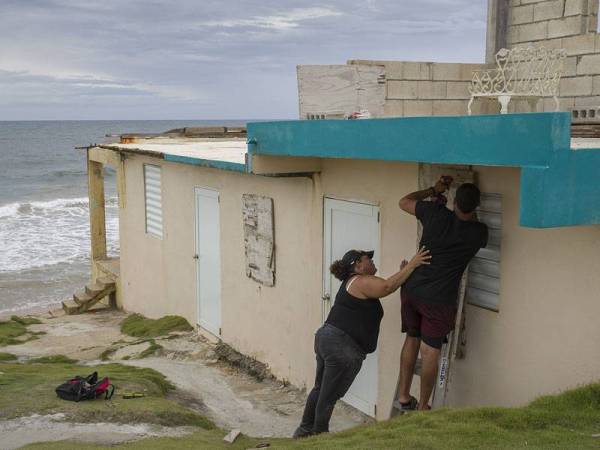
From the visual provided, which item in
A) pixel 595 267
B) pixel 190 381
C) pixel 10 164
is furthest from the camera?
pixel 10 164

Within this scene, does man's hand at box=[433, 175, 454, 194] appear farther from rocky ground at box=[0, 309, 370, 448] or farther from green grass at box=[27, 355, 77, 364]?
green grass at box=[27, 355, 77, 364]

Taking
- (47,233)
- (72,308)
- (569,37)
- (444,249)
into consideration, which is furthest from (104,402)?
(47,233)

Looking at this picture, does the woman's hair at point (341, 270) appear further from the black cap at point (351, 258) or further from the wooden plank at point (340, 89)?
the wooden plank at point (340, 89)

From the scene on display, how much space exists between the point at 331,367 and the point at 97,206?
1149cm

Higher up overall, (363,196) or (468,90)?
(468,90)

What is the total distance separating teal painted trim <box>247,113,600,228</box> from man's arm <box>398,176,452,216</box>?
58 cm

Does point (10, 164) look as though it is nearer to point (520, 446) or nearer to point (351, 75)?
point (351, 75)

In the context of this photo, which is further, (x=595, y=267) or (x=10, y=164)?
(x=10, y=164)

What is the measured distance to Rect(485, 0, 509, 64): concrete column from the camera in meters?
10.2

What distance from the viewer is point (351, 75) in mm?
9406

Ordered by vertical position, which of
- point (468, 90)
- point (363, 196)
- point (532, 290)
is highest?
point (468, 90)

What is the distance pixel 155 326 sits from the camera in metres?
12.3

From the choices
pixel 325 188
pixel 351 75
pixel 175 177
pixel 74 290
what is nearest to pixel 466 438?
pixel 325 188

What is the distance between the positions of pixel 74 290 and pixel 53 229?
12120mm
